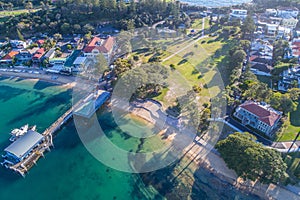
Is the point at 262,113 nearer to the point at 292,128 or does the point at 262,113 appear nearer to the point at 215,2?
the point at 292,128

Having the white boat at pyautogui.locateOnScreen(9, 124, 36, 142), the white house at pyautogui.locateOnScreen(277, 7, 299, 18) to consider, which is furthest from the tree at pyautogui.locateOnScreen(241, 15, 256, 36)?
the white boat at pyautogui.locateOnScreen(9, 124, 36, 142)

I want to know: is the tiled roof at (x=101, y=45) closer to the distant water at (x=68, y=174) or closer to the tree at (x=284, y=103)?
the distant water at (x=68, y=174)

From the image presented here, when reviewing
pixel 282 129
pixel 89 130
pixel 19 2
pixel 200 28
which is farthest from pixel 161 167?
pixel 19 2

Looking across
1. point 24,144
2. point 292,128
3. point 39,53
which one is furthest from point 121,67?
point 292,128

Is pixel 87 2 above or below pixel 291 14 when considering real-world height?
above

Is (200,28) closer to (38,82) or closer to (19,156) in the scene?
(38,82)

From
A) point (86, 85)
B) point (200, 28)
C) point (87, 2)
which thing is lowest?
point (86, 85)
